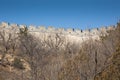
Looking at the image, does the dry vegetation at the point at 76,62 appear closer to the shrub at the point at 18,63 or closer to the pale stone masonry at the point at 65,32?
the shrub at the point at 18,63

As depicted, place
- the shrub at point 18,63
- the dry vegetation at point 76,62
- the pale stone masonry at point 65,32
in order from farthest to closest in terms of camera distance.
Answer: the pale stone masonry at point 65,32, the shrub at point 18,63, the dry vegetation at point 76,62

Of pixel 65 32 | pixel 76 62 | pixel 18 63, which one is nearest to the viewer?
pixel 76 62

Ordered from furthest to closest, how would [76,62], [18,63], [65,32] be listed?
[65,32] < [18,63] < [76,62]

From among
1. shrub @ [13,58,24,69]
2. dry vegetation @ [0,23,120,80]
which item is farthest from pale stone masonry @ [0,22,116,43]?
shrub @ [13,58,24,69]

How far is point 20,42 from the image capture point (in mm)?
35094

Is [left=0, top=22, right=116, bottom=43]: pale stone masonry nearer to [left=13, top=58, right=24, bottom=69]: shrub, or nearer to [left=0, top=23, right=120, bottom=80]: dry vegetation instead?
[left=0, top=23, right=120, bottom=80]: dry vegetation

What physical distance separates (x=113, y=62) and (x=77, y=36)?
29.2m

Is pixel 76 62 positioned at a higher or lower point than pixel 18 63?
higher

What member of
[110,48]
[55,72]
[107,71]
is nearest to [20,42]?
[55,72]

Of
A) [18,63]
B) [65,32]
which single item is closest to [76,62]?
[18,63]

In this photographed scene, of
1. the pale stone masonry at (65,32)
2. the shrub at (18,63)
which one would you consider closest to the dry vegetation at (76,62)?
the shrub at (18,63)

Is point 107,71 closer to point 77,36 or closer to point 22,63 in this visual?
point 22,63

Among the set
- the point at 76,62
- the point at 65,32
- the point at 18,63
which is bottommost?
the point at 18,63

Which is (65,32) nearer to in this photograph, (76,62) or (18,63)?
(18,63)
